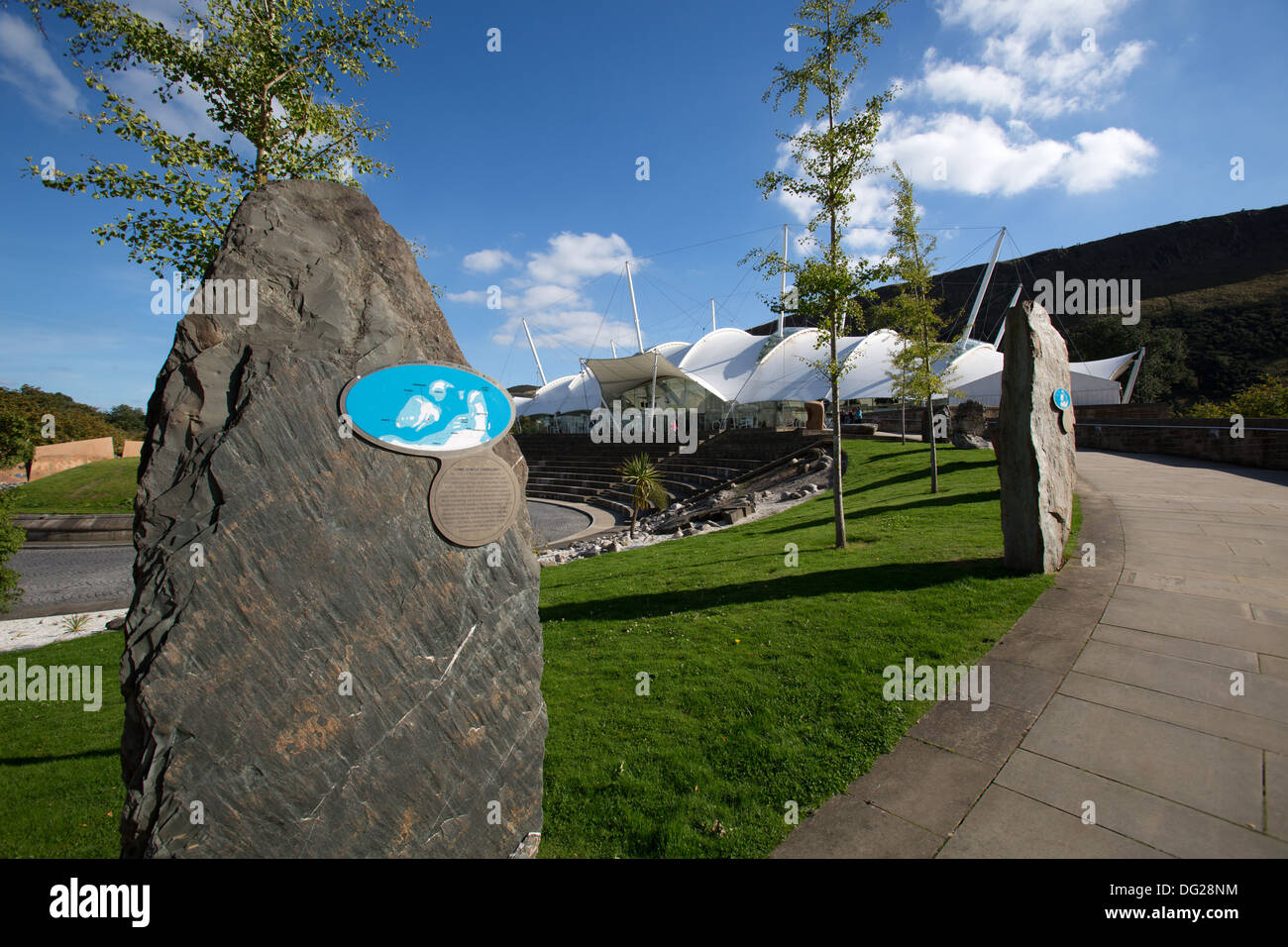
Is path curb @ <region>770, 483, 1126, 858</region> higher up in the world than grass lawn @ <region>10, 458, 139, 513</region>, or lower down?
lower down

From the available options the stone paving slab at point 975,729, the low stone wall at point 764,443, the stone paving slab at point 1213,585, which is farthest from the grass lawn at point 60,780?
the low stone wall at point 764,443

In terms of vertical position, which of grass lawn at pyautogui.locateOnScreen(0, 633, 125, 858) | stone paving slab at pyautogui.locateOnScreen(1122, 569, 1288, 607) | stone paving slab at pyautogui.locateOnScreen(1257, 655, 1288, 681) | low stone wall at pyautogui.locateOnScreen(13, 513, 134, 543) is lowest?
grass lawn at pyautogui.locateOnScreen(0, 633, 125, 858)

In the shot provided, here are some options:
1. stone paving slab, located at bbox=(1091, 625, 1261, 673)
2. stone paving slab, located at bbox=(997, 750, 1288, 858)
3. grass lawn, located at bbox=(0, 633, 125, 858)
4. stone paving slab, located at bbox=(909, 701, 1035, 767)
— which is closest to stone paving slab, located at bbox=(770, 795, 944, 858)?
stone paving slab, located at bbox=(997, 750, 1288, 858)

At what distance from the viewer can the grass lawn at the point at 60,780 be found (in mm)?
3512

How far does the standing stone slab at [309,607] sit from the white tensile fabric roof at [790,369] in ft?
106

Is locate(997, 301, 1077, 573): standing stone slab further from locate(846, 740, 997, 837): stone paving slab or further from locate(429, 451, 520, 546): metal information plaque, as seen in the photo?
locate(429, 451, 520, 546): metal information plaque

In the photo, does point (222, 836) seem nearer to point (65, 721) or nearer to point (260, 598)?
point (260, 598)

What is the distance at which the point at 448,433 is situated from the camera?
2.88 m

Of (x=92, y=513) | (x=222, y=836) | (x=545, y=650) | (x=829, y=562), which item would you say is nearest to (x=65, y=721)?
(x=545, y=650)

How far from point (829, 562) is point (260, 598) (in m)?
7.58

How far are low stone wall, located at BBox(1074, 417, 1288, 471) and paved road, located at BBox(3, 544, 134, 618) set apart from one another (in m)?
28.2

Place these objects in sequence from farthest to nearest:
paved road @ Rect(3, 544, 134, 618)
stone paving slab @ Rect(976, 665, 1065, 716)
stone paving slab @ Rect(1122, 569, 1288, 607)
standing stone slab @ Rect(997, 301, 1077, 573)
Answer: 1. paved road @ Rect(3, 544, 134, 618)
2. standing stone slab @ Rect(997, 301, 1077, 573)
3. stone paving slab @ Rect(1122, 569, 1288, 607)
4. stone paving slab @ Rect(976, 665, 1065, 716)

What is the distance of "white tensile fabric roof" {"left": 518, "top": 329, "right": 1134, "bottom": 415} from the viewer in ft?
118
